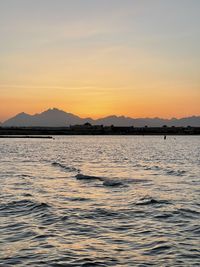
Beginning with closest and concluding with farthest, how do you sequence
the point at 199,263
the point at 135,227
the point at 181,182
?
the point at 199,263
the point at 135,227
the point at 181,182

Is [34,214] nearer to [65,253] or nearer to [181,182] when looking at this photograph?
Result: [65,253]

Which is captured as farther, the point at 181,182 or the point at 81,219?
the point at 181,182

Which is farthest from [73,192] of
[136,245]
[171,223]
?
[136,245]

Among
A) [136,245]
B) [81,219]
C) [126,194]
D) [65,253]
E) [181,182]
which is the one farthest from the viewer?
[181,182]

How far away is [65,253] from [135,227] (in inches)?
194

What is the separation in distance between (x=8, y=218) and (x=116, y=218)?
511 centimetres

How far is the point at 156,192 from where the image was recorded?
3003 centimetres

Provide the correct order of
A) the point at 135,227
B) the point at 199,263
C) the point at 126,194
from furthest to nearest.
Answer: the point at 126,194, the point at 135,227, the point at 199,263

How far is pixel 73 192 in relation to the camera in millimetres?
30406

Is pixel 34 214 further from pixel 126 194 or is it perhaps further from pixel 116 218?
pixel 126 194

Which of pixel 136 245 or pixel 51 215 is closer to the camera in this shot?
pixel 136 245

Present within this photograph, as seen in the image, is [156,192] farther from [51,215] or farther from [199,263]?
[199,263]

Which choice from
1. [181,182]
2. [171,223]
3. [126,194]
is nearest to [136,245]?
[171,223]

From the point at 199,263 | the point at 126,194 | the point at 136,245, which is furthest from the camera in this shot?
the point at 126,194
